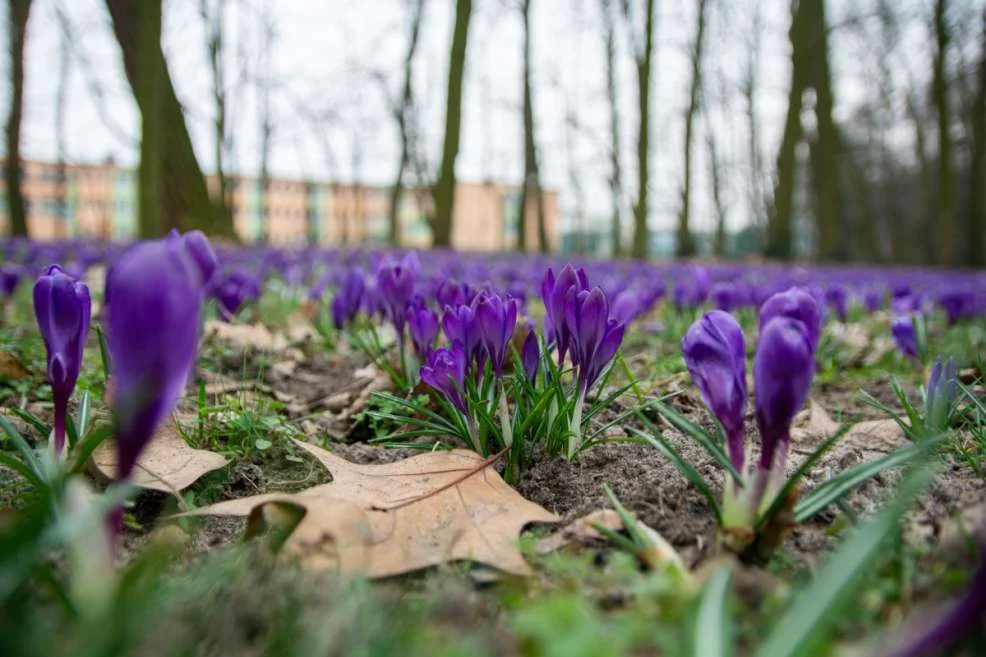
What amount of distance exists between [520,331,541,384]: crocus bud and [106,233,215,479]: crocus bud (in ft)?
2.99

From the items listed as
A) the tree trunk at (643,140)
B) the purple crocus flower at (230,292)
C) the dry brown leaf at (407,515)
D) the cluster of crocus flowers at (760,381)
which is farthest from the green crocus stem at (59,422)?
the tree trunk at (643,140)

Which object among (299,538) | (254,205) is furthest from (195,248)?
(254,205)

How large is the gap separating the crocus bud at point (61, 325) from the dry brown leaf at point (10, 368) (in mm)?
1233

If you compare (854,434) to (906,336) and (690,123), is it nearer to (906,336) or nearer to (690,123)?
(906,336)

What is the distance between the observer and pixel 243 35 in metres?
24.0

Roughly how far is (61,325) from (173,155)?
9591 millimetres

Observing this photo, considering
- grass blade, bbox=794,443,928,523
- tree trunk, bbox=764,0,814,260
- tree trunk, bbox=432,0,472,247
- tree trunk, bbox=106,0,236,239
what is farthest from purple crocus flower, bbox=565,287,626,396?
tree trunk, bbox=764,0,814,260

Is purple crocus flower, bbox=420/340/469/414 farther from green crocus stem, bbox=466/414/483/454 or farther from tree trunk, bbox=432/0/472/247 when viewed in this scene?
tree trunk, bbox=432/0/472/247

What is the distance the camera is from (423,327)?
212 centimetres

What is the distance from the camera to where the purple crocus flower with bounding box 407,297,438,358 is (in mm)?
2117

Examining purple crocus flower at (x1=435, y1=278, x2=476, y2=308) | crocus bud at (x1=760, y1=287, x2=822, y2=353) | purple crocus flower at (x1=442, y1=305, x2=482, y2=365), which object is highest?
purple crocus flower at (x1=435, y1=278, x2=476, y2=308)

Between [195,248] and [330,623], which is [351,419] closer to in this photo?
[195,248]

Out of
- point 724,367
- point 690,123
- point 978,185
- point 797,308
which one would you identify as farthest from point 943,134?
point 724,367

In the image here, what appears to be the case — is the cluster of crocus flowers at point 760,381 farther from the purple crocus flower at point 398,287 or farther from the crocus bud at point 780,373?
the purple crocus flower at point 398,287
